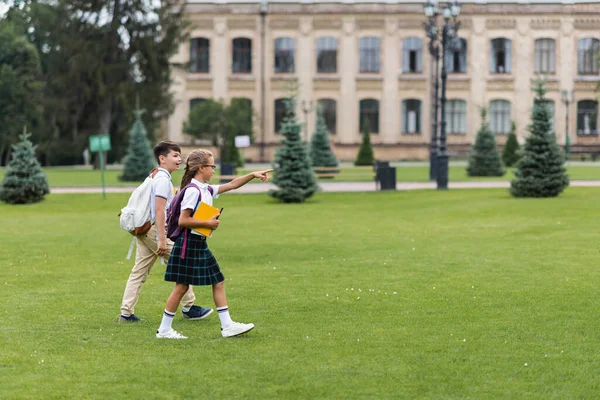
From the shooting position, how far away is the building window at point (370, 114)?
6594 centimetres

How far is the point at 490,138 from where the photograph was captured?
45.3 m

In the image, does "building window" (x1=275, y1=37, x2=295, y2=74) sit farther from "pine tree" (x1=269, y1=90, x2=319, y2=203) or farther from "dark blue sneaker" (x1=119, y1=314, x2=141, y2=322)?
"dark blue sneaker" (x1=119, y1=314, x2=141, y2=322)

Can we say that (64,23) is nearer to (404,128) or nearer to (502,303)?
(404,128)

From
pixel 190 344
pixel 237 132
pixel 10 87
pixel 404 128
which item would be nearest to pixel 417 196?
pixel 190 344

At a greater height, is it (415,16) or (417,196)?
(415,16)

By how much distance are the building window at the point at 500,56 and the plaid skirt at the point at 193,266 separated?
5869 cm

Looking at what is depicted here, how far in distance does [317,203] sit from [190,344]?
2071cm

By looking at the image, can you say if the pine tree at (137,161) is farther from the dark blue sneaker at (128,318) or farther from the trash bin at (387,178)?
the dark blue sneaker at (128,318)

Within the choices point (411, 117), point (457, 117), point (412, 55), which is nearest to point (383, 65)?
point (412, 55)

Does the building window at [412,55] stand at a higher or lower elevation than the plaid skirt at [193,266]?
higher

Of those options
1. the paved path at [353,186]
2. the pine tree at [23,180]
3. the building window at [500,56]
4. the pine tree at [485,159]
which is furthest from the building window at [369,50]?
the pine tree at [23,180]

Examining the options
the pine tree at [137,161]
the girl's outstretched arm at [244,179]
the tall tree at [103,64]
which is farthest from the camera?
the tall tree at [103,64]

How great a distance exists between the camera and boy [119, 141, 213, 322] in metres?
9.59

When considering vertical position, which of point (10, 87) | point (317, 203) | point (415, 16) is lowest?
point (317, 203)
